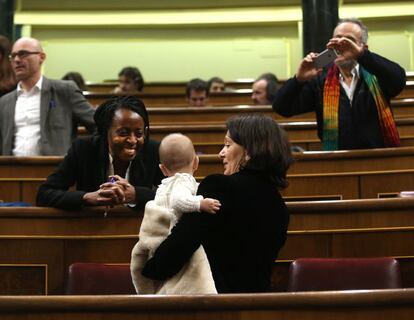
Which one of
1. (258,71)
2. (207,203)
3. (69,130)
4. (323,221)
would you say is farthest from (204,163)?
(258,71)

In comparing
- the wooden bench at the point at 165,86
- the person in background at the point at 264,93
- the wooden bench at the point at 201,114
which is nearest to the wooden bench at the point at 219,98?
the person in background at the point at 264,93

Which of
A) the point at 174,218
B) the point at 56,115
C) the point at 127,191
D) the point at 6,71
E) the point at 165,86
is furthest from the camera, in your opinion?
the point at 165,86

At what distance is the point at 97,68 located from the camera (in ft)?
38.2

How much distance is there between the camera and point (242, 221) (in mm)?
2574

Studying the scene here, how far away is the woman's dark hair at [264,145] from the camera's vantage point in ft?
8.66

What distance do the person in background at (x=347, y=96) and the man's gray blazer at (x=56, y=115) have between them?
105cm

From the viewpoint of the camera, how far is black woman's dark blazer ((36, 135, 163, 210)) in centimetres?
355

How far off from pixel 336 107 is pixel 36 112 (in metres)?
1.59

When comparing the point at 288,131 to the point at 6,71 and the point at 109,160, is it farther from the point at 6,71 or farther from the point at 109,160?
the point at 109,160

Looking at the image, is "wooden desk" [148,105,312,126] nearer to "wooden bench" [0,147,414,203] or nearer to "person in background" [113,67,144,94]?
"person in background" [113,67,144,94]

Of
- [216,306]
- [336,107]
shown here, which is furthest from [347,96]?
[216,306]

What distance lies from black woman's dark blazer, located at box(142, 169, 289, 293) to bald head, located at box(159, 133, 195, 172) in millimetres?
146

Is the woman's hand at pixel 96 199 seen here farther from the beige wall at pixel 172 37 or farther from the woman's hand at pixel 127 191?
the beige wall at pixel 172 37

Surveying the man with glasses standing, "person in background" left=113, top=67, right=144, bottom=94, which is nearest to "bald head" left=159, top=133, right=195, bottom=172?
the man with glasses standing
